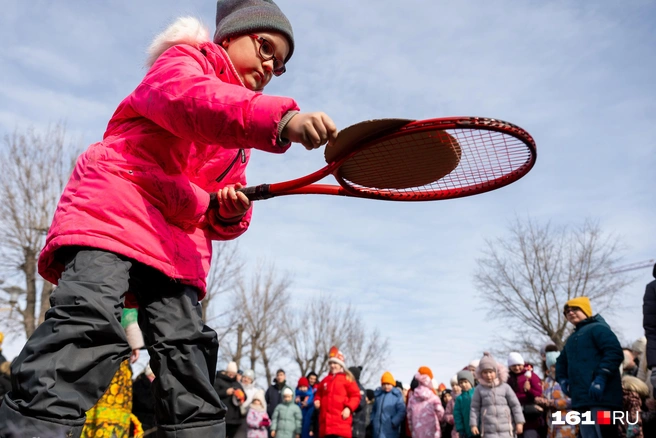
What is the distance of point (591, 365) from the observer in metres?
5.76

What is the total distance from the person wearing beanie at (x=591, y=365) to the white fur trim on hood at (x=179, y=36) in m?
4.99

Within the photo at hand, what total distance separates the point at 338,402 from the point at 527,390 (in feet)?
9.74

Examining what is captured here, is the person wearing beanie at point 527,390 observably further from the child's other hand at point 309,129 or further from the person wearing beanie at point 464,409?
the child's other hand at point 309,129

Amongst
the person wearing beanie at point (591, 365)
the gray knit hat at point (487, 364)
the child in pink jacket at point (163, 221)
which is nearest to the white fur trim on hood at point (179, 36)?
the child in pink jacket at point (163, 221)

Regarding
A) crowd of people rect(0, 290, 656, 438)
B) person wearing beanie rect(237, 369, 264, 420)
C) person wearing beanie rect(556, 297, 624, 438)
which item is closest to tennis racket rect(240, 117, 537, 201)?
crowd of people rect(0, 290, 656, 438)

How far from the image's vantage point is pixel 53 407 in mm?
1634

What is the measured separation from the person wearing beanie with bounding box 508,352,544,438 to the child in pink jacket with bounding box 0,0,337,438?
677 centimetres

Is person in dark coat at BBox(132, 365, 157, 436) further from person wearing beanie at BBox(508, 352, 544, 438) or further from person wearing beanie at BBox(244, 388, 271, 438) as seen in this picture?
person wearing beanie at BBox(508, 352, 544, 438)

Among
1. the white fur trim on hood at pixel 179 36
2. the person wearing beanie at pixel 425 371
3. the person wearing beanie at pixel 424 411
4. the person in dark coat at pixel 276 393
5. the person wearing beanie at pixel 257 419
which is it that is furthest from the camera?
the person in dark coat at pixel 276 393

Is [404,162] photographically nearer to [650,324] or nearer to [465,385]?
[650,324]

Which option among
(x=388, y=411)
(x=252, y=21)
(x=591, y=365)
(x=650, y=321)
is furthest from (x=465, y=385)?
(x=252, y=21)

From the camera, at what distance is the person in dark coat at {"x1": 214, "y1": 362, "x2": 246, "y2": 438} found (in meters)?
9.80

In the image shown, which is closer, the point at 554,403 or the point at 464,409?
the point at 554,403

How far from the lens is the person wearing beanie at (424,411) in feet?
30.2
